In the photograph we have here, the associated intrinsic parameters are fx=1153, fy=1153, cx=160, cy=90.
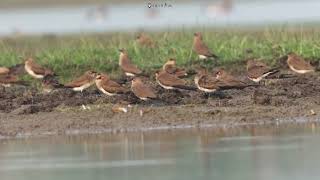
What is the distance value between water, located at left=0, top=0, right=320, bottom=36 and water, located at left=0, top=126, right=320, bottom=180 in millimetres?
15095

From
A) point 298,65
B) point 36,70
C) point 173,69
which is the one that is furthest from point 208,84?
point 36,70

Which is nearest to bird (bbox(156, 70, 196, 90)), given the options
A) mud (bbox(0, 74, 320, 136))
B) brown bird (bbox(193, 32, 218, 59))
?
mud (bbox(0, 74, 320, 136))

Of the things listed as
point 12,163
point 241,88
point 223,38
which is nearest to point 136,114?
point 241,88

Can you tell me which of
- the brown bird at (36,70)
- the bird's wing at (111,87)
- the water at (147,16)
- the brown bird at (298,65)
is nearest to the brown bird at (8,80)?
the brown bird at (36,70)

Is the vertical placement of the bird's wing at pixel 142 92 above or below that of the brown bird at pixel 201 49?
below

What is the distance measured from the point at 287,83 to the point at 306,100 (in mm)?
1206

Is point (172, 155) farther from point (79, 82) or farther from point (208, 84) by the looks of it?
point (79, 82)

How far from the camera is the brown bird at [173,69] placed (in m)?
17.7

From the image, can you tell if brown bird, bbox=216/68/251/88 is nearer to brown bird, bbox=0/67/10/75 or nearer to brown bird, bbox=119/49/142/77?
brown bird, bbox=119/49/142/77

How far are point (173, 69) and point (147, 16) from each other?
64.6 ft

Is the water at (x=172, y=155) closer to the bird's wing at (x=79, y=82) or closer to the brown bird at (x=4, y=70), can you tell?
the bird's wing at (x=79, y=82)

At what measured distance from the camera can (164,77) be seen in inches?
667

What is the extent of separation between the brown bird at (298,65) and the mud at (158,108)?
15 centimetres

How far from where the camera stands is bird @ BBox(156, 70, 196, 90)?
55.2 feet
